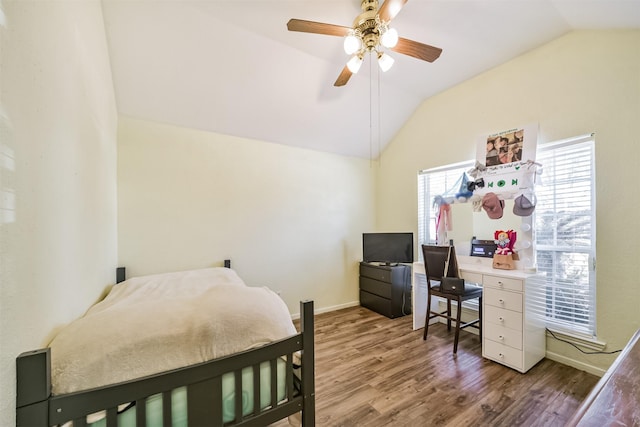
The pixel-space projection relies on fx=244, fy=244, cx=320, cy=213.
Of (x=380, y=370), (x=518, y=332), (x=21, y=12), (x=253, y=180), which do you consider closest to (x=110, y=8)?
(x=21, y=12)

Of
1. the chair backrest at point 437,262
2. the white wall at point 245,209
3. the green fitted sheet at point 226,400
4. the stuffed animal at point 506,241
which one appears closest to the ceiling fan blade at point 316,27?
the white wall at point 245,209

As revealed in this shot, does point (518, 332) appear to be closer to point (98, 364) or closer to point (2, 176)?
point (98, 364)

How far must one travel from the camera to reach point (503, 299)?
7.09 ft

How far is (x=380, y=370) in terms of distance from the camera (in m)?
2.08

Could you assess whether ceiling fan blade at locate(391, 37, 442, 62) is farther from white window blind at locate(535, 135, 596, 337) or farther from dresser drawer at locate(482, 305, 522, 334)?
dresser drawer at locate(482, 305, 522, 334)

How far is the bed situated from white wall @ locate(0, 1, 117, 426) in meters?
0.09

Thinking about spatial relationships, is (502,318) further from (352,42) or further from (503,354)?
(352,42)

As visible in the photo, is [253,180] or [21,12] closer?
[21,12]

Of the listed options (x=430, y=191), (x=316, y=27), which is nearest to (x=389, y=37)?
(x=316, y=27)

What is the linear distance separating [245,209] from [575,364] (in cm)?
350

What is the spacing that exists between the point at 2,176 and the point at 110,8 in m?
1.92

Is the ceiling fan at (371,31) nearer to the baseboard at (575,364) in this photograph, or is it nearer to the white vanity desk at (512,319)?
the white vanity desk at (512,319)

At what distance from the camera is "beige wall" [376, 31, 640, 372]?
185cm

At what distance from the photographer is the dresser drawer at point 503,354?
80.5 inches
